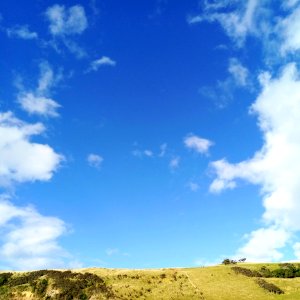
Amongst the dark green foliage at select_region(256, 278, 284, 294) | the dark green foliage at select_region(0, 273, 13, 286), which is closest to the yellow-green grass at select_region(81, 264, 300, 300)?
the dark green foliage at select_region(256, 278, 284, 294)

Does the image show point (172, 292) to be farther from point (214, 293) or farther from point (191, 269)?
point (191, 269)

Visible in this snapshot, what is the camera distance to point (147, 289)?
93562 mm

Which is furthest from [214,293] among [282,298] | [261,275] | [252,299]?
[261,275]

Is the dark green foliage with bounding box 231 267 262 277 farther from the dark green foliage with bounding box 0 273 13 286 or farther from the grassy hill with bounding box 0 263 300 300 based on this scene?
the dark green foliage with bounding box 0 273 13 286

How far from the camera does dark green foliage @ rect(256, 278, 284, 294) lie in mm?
94125

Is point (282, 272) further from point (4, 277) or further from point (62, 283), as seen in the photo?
point (4, 277)

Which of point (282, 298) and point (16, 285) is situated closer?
point (282, 298)

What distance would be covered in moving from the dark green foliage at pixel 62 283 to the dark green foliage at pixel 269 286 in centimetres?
3255

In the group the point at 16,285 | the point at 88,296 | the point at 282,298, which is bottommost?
the point at 282,298

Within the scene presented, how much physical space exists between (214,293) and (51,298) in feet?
109

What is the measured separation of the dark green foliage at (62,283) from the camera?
91625 mm

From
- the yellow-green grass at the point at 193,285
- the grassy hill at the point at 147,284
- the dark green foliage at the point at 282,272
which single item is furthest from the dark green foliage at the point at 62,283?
the dark green foliage at the point at 282,272

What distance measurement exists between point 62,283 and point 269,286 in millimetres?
44268

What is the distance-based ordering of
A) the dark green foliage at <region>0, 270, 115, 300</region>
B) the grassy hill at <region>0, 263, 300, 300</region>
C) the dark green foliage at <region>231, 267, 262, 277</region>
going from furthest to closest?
the dark green foliage at <region>231, 267, 262, 277</region>, the dark green foliage at <region>0, 270, 115, 300</region>, the grassy hill at <region>0, 263, 300, 300</region>
